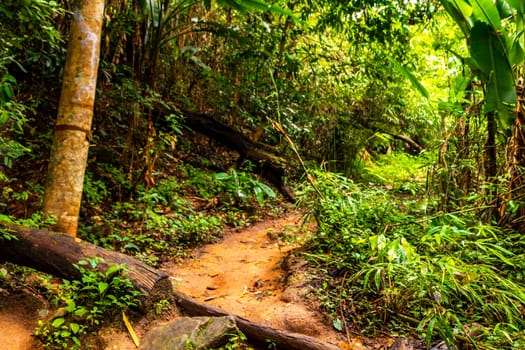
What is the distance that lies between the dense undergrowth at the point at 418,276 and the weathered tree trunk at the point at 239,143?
2656 millimetres

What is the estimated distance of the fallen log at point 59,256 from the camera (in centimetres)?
227

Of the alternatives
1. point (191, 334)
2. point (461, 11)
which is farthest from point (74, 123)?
point (461, 11)

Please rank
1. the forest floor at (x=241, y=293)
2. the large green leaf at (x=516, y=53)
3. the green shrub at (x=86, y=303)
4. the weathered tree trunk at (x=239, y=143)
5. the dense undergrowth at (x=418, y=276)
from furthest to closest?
1. the weathered tree trunk at (x=239, y=143)
2. the large green leaf at (x=516, y=53)
3. the dense undergrowth at (x=418, y=276)
4. the forest floor at (x=241, y=293)
5. the green shrub at (x=86, y=303)

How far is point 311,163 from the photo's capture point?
7.45 m

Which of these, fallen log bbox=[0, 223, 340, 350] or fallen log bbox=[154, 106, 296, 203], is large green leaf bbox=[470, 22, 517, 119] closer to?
fallen log bbox=[0, 223, 340, 350]

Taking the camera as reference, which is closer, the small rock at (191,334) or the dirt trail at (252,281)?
the small rock at (191,334)

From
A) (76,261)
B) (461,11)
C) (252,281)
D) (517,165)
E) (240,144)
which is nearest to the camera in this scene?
(76,261)

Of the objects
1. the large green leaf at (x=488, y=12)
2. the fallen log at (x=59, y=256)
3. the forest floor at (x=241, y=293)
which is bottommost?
the forest floor at (x=241, y=293)

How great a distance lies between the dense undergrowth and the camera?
2.26 m

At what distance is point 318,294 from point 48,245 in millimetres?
1940

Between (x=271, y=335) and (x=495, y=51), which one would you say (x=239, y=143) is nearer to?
(x=495, y=51)

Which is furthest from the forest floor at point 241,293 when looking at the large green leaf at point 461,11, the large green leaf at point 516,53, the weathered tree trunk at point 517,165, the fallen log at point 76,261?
the large green leaf at point 461,11

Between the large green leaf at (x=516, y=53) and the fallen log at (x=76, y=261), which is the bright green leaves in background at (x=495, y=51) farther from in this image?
the fallen log at (x=76, y=261)

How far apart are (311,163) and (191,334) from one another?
18.3 feet
